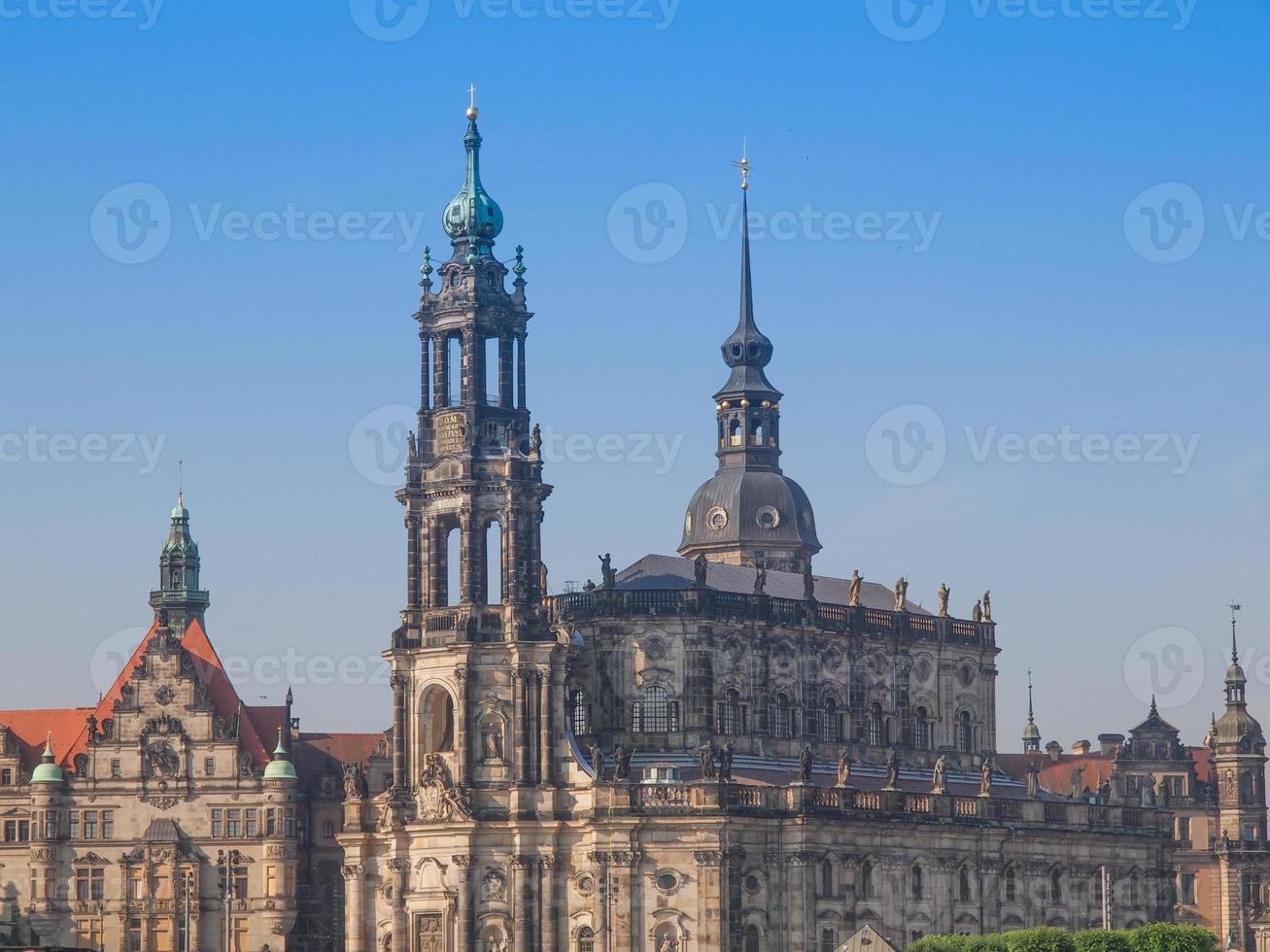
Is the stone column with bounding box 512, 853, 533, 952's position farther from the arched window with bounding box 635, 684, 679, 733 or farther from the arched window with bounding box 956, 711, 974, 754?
the arched window with bounding box 956, 711, 974, 754

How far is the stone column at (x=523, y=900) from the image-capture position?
449 ft

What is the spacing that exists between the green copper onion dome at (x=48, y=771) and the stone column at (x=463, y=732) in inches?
1041

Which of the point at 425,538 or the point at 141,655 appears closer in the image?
the point at 425,538

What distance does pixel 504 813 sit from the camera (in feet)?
454

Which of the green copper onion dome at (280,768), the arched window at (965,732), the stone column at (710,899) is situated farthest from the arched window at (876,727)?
the green copper onion dome at (280,768)

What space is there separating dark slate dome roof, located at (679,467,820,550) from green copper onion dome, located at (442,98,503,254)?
20.1m

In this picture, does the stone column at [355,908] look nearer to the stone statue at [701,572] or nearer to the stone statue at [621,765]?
the stone statue at [621,765]

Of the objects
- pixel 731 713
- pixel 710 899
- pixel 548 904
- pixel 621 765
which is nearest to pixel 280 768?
pixel 548 904

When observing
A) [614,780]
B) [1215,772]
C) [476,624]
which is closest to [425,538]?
[476,624]

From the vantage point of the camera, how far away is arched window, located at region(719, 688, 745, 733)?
145 m

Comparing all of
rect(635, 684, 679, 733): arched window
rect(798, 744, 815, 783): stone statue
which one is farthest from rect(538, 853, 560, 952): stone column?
rect(798, 744, 815, 783): stone statue

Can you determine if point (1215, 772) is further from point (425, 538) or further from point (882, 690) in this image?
point (425, 538)

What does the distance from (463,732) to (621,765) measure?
7.24m

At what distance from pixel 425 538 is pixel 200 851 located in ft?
78.0
